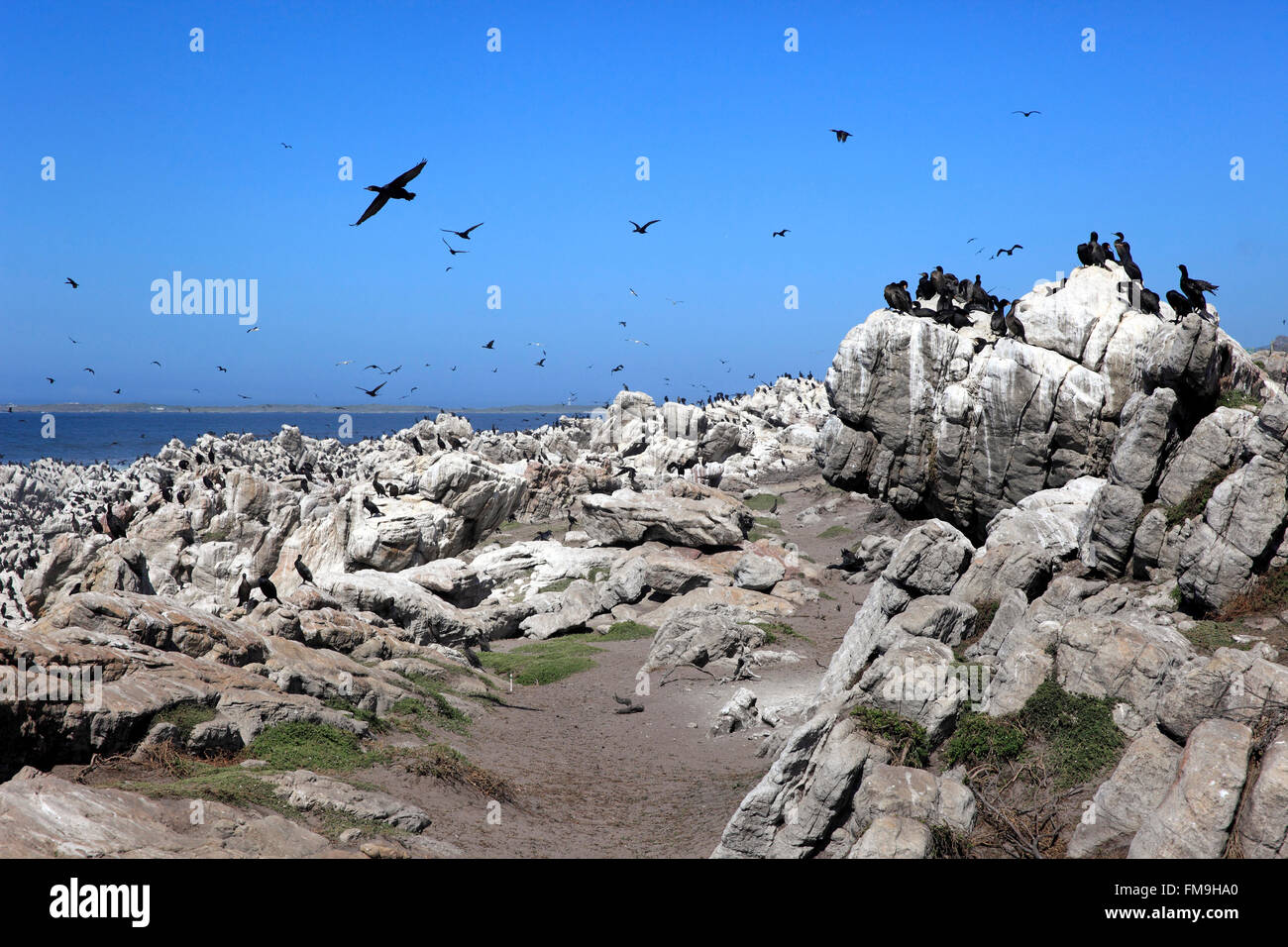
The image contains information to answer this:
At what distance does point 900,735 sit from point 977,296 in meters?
32.0

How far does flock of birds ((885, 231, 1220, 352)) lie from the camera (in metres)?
35.3

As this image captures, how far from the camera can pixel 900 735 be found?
14.6m

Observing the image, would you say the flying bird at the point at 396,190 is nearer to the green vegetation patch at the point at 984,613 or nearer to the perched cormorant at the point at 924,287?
the green vegetation patch at the point at 984,613

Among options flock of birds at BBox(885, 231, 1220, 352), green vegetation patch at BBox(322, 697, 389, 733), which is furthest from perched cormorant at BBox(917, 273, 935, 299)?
green vegetation patch at BBox(322, 697, 389, 733)

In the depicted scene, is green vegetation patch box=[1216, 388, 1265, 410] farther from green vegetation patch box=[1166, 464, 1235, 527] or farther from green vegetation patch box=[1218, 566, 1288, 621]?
green vegetation patch box=[1218, 566, 1288, 621]

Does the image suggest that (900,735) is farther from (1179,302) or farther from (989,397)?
(989,397)

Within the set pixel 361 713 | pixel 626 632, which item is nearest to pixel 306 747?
pixel 361 713

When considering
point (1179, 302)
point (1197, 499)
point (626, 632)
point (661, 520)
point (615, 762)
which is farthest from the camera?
point (661, 520)

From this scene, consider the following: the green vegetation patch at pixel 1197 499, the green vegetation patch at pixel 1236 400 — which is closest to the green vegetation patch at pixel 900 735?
the green vegetation patch at pixel 1197 499

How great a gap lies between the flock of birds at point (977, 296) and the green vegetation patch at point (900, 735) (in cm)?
2664

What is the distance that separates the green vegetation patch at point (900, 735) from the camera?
47.4 ft

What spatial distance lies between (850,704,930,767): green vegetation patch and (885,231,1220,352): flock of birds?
87.4 feet

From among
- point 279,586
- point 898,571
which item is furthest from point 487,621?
point 898,571

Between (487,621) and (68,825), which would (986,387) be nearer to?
(487,621)
